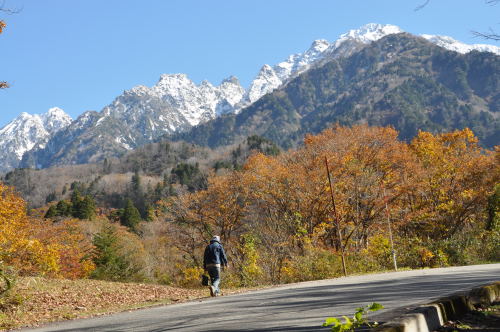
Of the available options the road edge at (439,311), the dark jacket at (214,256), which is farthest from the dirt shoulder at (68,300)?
the road edge at (439,311)

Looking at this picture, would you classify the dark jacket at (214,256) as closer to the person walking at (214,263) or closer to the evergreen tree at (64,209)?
the person walking at (214,263)

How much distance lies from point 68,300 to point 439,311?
39.8 feet

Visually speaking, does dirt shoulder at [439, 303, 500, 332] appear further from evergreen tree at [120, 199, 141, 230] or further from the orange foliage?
evergreen tree at [120, 199, 141, 230]

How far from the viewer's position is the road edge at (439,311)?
4008 mm

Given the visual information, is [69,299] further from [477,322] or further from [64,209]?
[64,209]

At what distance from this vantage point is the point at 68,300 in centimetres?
1406

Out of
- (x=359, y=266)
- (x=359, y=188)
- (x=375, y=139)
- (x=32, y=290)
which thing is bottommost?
(x=359, y=266)

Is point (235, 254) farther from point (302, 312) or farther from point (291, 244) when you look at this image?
point (302, 312)

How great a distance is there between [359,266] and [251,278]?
5.36m

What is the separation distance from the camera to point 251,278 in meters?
23.2

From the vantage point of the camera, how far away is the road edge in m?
4.01

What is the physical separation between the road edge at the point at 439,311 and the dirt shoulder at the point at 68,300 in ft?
28.4

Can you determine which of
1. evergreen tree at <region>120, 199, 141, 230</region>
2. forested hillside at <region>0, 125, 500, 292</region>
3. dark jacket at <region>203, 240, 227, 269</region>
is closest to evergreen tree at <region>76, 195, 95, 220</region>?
evergreen tree at <region>120, 199, 141, 230</region>

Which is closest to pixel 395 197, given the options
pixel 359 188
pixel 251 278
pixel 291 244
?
pixel 359 188
